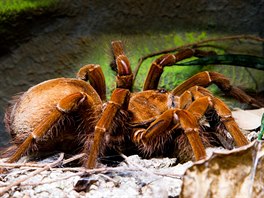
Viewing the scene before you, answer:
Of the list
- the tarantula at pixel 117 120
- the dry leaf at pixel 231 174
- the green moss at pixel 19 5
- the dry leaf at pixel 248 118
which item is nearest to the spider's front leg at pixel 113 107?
the tarantula at pixel 117 120

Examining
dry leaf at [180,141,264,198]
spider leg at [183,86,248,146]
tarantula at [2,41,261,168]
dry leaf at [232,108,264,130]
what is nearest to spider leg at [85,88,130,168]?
tarantula at [2,41,261,168]

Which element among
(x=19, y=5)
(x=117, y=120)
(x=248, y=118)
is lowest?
(x=248, y=118)

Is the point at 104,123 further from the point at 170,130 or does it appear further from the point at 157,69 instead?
the point at 157,69

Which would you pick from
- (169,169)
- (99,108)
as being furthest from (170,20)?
(169,169)

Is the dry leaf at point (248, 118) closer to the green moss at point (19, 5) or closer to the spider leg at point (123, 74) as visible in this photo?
the spider leg at point (123, 74)

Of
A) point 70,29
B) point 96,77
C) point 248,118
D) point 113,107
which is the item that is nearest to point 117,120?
point 113,107

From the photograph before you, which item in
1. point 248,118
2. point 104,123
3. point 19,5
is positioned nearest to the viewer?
point 104,123
